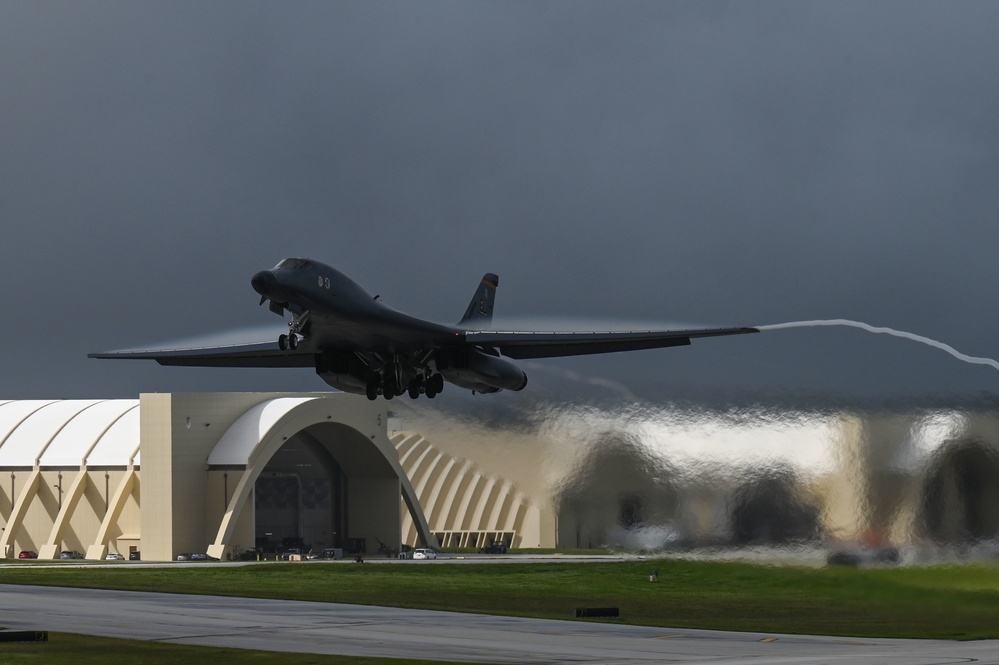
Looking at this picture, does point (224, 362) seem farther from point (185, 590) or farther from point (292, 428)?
point (292, 428)

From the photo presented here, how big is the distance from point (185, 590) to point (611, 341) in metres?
33.0

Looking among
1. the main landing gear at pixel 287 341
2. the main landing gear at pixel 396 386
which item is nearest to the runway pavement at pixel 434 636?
the main landing gear at pixel 396 386

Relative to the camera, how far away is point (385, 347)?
42.8 meters

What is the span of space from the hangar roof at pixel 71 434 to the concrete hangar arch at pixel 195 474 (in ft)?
0.36

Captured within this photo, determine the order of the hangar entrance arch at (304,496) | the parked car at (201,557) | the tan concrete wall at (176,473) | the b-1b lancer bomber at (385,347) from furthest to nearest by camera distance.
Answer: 1. the hangar entrance arch at (304,496)
2. the tan concrete wall at (176,473)
3. the parked car at (201,557)
4. the b-1b lancer bomber at (385,347)

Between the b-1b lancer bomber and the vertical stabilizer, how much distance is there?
5840mm

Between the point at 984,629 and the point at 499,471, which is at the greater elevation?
the point at 499,471

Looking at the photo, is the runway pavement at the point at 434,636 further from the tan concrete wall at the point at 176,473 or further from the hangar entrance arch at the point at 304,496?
the hangar entrance arch at the point at 304,496

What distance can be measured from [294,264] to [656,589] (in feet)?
138

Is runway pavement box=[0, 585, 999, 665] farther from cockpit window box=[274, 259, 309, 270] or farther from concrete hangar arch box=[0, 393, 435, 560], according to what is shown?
concrete hangar arch box=[0, 393, 435, 560]

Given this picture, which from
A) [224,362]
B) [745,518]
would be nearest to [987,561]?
[745,518]

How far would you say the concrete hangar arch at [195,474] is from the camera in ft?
347

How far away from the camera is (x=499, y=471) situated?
64000mm

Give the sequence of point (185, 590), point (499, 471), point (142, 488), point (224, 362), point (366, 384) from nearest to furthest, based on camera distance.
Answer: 1. point (366, 384)
2. point (224, 362)
3. point (499, 471)
4. point (185, 590)
5. point (142, 488)
